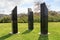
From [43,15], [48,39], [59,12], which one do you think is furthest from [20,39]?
[59,12]

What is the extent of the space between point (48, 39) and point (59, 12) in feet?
65.8

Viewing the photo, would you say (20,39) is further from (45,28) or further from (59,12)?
(59,12)

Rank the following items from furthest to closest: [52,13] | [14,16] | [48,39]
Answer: [52,13] → [14,16] → [48,39]

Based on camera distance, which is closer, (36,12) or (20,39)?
(20,39)

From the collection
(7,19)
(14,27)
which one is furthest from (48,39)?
(7,19)

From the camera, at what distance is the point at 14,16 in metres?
12.0

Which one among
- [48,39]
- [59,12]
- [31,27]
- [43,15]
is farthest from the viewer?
[59,12]

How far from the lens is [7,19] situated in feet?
76.7

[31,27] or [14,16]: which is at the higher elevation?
[14,16]

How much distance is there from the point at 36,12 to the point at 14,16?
16112 mm

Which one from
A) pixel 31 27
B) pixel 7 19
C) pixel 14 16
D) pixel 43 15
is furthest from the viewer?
pixel 7 19

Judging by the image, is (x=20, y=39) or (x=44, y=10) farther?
(x=44, y=10)

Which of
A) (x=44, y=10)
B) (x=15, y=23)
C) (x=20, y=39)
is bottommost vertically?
(x=20, y=39)

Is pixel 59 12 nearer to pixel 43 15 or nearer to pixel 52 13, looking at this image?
pixel 52 13
